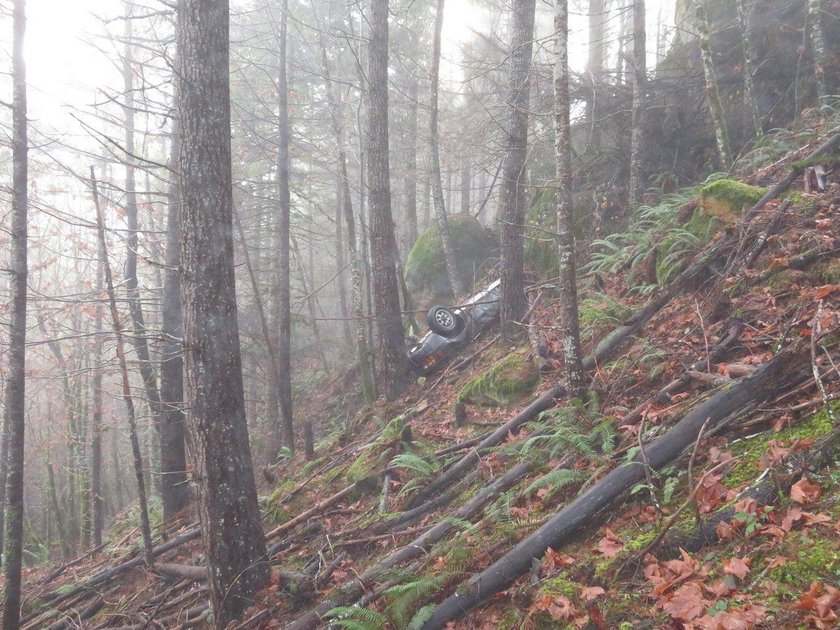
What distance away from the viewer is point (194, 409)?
225 inches

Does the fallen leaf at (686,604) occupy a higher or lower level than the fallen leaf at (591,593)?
higher

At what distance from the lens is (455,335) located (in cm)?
1153

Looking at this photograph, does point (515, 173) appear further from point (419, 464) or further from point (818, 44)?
point (818, 44)

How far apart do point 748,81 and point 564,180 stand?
737 centimetres

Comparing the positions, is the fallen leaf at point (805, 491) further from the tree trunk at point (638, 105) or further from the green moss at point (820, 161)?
the tree trunk at point (638, 105)

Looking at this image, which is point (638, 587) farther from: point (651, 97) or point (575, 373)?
point (651, 97)

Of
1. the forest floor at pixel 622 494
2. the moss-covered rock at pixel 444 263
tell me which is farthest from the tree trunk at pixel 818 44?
the moss-covered rock at pixel 444 263

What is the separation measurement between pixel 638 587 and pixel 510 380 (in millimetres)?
4865

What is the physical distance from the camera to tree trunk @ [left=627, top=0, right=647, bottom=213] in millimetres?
11320

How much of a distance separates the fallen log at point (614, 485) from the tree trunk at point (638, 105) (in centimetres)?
780

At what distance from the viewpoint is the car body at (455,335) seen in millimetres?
11344

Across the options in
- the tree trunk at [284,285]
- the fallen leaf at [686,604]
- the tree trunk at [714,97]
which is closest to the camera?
the fallen leaf at [686,604]

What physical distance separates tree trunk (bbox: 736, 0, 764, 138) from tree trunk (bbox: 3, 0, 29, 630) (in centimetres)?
1232

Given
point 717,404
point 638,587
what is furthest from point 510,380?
point 638,587
